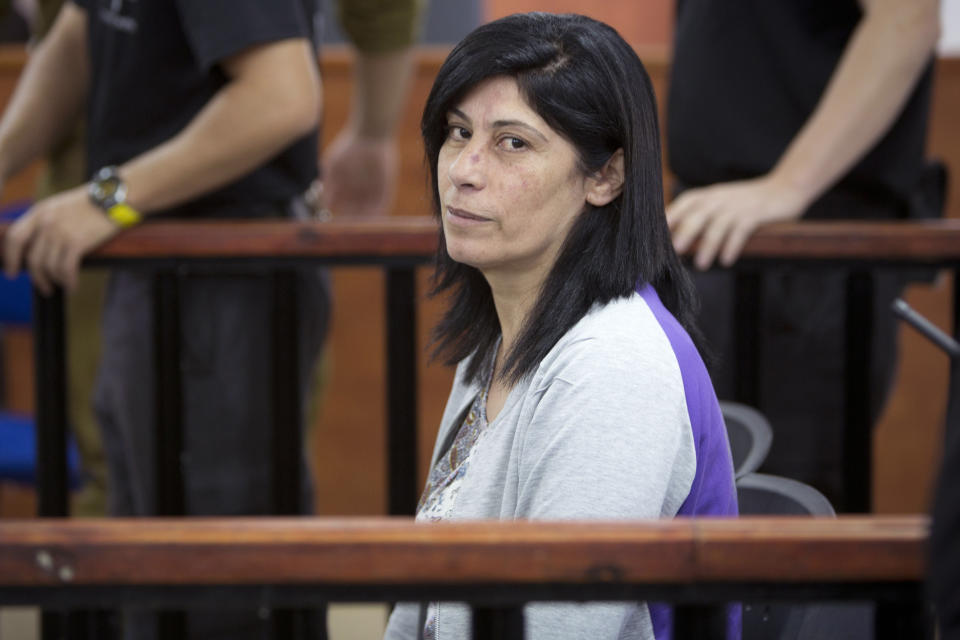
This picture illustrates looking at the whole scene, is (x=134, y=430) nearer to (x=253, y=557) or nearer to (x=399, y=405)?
(x=399, y=405)

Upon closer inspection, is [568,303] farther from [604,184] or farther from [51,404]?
[51,404]

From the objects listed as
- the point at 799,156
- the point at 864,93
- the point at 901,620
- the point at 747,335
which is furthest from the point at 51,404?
the point at 901,620

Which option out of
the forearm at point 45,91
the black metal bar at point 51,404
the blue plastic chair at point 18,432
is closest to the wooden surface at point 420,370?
the blue plastic chair at point 18,432

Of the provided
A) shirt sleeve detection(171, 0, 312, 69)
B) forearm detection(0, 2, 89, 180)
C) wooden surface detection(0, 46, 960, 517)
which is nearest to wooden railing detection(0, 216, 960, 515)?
shirt sleeve detection(171, 0, 312, 69)

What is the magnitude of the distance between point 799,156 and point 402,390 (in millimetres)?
700

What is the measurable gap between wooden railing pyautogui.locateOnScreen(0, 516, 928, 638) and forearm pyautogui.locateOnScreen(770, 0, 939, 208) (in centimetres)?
96

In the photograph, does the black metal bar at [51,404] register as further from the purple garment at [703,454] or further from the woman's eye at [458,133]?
the purple garment at [703,454]

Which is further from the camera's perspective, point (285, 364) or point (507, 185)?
point (285, 364)

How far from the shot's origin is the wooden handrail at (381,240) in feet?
5.65

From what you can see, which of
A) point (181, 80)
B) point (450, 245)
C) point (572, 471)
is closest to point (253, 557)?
point (572, 471)

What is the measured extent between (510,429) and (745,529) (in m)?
0.34

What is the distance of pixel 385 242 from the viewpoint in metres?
1.80

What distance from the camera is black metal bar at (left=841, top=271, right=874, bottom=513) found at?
178cm

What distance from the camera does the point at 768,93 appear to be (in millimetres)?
1806
